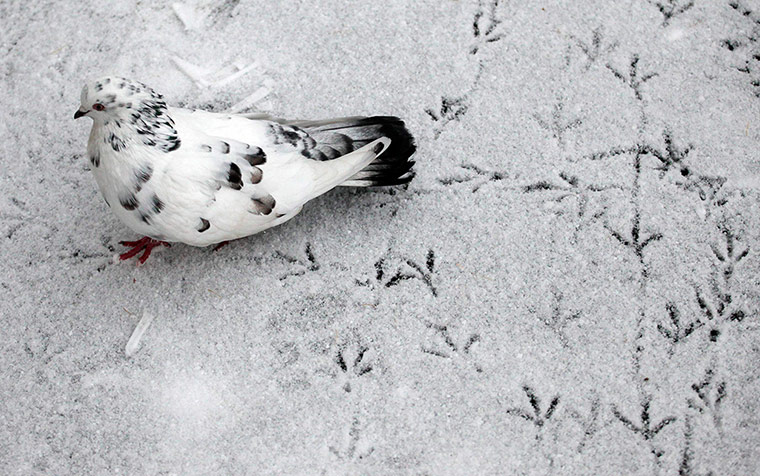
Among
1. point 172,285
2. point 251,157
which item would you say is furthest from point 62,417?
point 251,157

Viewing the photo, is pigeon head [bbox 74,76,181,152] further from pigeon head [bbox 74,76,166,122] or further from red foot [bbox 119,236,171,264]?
red foot [bbox 119,236,171,264]

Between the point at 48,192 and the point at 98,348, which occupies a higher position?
the point at 48,192

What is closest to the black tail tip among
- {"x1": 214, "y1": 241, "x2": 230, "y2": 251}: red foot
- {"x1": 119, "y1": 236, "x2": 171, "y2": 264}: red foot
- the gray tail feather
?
the gray tail feather

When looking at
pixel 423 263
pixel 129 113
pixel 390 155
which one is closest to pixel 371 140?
pixel 390 155

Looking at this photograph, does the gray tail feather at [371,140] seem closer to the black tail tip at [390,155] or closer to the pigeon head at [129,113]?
the black tail tip at [390,155]

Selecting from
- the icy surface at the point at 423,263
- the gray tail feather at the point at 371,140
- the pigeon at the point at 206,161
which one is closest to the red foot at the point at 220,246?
the icy surface at the point at 423,263

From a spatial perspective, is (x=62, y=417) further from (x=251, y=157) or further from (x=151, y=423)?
(x=251, y=157)
